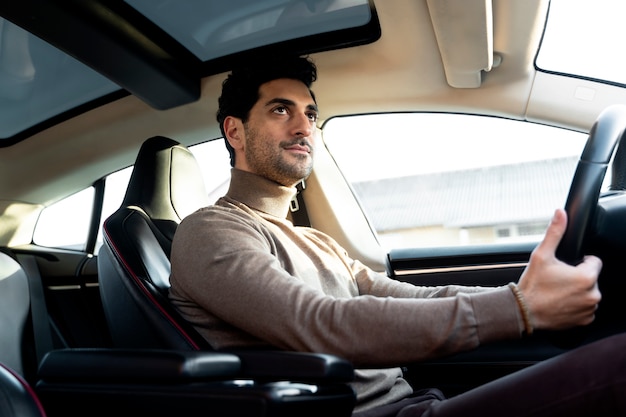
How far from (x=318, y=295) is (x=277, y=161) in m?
0.70

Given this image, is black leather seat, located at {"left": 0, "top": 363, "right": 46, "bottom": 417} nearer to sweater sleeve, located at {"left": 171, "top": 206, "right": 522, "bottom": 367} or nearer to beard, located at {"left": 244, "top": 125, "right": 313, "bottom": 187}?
sweater sleeve, located at {"left": 171, "top": 206, "right": 522, "bottom": 367}

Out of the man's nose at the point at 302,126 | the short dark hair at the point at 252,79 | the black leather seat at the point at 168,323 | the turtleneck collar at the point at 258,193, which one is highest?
the short dark hair at the point at 252,79

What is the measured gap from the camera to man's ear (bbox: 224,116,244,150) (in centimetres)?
210

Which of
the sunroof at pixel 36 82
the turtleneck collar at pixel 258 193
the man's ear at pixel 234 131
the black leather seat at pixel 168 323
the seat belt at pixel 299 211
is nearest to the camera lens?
the black leather seat at pixel 168 323

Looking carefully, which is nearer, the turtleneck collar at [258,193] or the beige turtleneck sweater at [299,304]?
the beige turtleneck sweater at [299,304]

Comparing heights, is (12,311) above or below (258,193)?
below

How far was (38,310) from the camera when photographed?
251cm

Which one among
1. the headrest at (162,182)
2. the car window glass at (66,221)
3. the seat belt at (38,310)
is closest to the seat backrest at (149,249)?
the headrest at (162,182)

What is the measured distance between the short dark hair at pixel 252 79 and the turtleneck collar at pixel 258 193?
0.22 m

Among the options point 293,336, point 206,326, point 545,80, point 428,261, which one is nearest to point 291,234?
point 206,326

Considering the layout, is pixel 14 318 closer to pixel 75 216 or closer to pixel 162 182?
pixel 162 182

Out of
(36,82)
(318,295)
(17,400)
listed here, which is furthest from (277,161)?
Result: (36,82)

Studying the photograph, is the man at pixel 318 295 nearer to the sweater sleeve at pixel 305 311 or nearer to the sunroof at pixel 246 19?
the sweater sleeve at pixel 305 311

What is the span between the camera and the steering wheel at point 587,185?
112 centimetres
